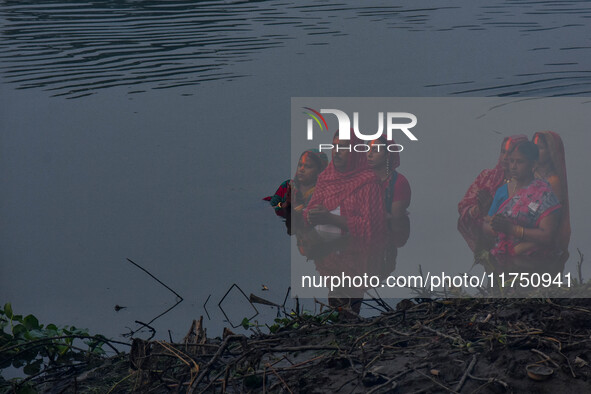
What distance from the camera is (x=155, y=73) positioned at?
379cm

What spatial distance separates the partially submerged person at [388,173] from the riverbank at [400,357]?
47 cm

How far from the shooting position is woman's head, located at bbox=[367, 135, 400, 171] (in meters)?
2.79

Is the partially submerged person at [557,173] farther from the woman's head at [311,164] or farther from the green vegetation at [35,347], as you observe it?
the green vegetation at [35,347]

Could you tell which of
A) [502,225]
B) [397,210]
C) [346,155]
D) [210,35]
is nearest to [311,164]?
[346,155]

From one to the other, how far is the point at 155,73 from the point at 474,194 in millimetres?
1915

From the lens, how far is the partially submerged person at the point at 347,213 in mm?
2758

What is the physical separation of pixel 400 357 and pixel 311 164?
1.11 meters

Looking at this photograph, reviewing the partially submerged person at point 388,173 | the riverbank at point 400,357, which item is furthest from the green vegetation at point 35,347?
the partially submerged person at point 388,173

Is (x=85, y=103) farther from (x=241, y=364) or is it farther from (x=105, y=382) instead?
(x=241, y=364)

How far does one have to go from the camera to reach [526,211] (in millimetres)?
2545

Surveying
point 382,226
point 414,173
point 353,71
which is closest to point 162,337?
point 382,226

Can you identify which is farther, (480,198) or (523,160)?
(480,198)

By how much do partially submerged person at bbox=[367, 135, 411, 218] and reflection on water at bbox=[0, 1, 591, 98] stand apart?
2.88 feet

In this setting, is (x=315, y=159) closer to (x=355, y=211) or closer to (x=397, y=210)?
(x=355, y=211)
